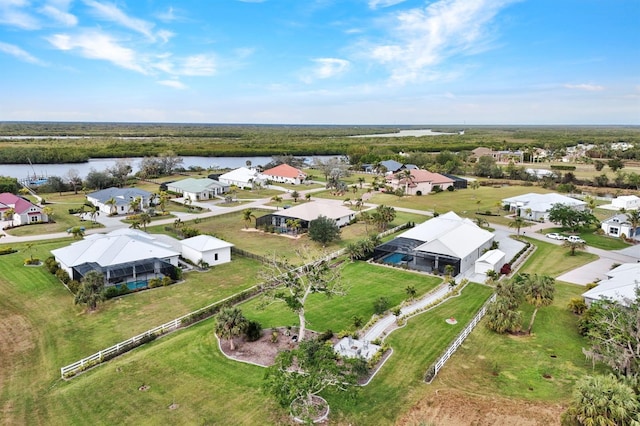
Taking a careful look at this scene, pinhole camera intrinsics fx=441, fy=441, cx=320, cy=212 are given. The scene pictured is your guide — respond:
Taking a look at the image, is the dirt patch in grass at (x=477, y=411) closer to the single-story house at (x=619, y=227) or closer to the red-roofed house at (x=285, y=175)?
the single-story house at (x=619, y=227)

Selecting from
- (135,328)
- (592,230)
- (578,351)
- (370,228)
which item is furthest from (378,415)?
(592,230)

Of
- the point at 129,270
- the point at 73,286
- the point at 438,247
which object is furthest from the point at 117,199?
the point at 438,247

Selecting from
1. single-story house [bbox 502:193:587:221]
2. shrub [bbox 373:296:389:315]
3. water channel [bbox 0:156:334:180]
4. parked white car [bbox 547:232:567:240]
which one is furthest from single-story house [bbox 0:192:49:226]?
single-story house [bbox 502:193:587:221]

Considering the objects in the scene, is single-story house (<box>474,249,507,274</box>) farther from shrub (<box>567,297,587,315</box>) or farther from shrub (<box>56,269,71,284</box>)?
shrub (<box>56,269,71,284</box>)

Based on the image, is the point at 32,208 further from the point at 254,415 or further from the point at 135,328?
the point at 254,415

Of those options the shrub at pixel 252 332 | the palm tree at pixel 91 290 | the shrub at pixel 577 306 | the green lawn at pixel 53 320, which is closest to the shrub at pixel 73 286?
the green lawn at pixel 53 320

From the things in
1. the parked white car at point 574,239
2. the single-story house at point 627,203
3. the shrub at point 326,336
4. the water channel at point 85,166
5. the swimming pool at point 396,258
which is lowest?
the swimming pool at point 396,258
